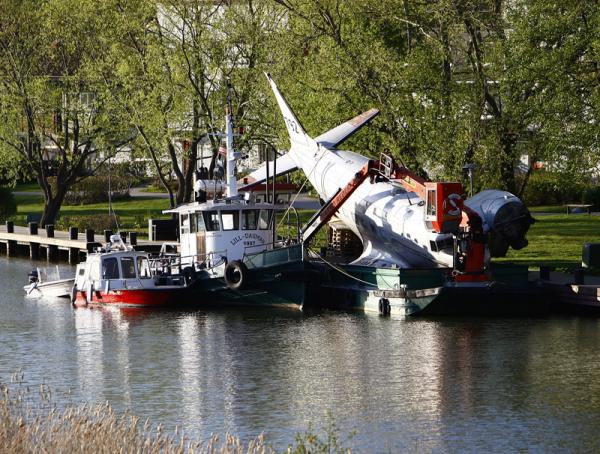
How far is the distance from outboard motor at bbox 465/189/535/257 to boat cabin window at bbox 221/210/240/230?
9.24 metres

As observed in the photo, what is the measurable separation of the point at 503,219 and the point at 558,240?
13712 millimetres

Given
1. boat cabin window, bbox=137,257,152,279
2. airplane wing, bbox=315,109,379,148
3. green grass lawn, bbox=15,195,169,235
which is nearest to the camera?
boat cabin window, bbox=137,257,152,279

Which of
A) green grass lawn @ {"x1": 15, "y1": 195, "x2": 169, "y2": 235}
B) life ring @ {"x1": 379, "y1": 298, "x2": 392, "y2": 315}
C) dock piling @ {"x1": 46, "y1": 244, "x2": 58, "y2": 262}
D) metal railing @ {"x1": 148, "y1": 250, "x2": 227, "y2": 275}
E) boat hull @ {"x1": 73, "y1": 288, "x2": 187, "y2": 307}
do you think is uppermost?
green grass lawn @ {"x1": 15, "y1": 195, "x2": 169, "y2": 235}

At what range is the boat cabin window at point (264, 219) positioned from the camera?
52.8m

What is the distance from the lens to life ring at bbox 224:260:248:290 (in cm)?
5000

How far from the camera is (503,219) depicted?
162 feet

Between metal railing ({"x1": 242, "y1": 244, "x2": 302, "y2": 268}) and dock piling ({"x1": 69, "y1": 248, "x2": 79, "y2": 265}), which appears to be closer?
metal railing ({"x1": 242, "y1": 244, "x2": 302, "y2": 268})

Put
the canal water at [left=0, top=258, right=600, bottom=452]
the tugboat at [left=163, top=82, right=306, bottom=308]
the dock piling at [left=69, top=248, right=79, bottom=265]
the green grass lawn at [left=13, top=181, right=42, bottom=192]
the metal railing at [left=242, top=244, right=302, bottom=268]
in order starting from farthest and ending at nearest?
the green grass lawn at [left=13, top=181, right=42, bottom=192] < the dock piling at [left=69, top=248, right=79, bottom=265] < the tugboat at [left=163, top=82, right=306, bottom=308] < the metal railing at [left=242, top=244, right=302, bottom=268] < the canal water at [left=0, top=258, right=600, bottom=452]

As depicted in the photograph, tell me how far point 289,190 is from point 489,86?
78.7 feet

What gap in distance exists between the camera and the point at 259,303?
168 feet

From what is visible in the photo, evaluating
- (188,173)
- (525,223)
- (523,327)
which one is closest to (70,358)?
(523,327)

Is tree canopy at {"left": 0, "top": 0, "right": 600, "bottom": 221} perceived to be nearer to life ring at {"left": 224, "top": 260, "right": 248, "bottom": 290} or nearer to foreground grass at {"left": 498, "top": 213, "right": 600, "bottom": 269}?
foreground grass at {"left": 498, "top": 213, "right": 600, "bottom": 269}

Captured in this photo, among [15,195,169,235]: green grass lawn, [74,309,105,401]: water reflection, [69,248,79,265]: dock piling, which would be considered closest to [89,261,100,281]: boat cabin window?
[74,309,105,401]: water reflection

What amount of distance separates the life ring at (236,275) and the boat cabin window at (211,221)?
260cm
